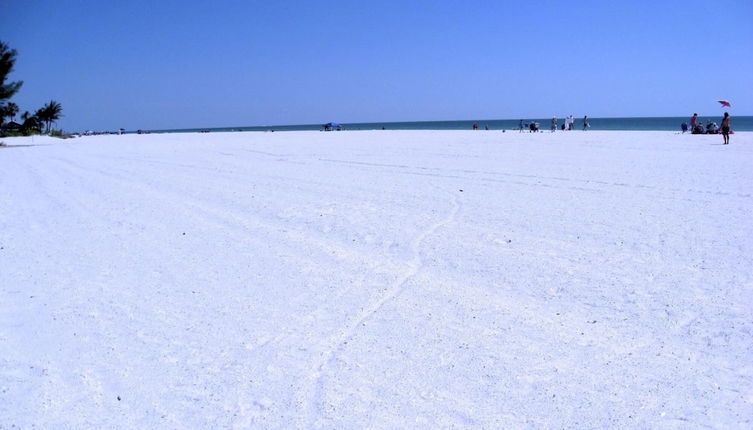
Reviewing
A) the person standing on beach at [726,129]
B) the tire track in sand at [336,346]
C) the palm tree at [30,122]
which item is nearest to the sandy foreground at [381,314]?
the tire track in sand at [336,346]

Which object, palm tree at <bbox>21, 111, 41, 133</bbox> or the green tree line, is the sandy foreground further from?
palm tree at <bbox>21, 111, 41, 133</bbox>

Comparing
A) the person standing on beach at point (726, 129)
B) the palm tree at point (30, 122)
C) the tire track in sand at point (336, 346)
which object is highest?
the palm tree at point (30, 122)

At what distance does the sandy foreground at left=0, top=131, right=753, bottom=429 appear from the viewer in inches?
114

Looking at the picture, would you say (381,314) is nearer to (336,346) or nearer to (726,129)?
(336,346)

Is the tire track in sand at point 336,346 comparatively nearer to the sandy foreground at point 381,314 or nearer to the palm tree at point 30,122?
the sandy foreground at point 381,314

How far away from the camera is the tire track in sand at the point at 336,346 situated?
9.38ft

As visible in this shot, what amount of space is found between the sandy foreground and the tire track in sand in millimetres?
18

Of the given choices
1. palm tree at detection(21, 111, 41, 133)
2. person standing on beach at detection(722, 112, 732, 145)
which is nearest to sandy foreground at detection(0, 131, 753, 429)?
person standing on beach at detection(722, 112, 732, 145)

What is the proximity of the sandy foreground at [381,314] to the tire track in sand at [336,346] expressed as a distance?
0.06 feet

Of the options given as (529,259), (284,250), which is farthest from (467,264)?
(284,250)

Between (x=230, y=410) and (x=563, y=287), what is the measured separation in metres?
3.18

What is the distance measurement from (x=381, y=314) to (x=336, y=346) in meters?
0.63

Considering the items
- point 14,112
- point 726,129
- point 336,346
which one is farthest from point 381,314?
point 14,112

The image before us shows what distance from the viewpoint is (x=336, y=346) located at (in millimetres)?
3564
